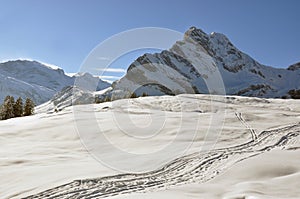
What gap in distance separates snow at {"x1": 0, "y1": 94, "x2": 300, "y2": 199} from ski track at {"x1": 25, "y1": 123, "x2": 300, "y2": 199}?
151 millimetres

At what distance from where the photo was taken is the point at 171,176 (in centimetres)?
798

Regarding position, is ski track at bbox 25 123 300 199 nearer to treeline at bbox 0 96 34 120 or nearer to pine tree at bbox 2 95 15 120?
pine tree at bbox 2 95 15 120

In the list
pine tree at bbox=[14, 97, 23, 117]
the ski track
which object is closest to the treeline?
pine tree at bbox=[14, 97, 23, 117]

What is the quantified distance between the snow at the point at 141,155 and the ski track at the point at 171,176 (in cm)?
15

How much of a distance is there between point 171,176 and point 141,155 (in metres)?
2.71

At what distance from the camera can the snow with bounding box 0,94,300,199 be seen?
22.4ft

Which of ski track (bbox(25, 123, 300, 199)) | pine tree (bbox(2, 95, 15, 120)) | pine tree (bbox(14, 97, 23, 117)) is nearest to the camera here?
ski track (bbox(25, 123, 300, 199))

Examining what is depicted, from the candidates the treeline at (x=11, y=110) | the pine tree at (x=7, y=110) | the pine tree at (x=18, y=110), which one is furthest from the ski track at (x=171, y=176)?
the pine tree at (x=18, y=110)

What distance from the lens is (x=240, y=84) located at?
582ft

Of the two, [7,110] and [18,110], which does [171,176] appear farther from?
[18,110]

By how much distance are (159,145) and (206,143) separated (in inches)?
75.4

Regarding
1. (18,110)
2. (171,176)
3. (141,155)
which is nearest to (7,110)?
(18,110)

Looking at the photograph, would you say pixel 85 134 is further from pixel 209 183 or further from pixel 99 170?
pixel 209 183

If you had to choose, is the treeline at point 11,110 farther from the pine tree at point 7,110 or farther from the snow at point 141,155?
the snow at point 141,155
